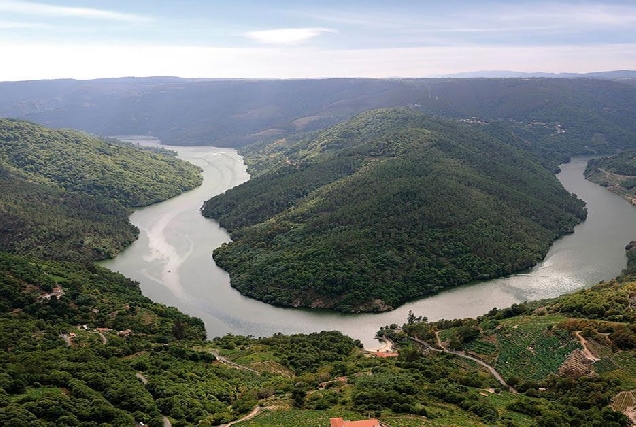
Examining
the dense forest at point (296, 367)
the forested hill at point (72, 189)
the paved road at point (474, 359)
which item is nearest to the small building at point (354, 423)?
the dense forest at point (296, 367)

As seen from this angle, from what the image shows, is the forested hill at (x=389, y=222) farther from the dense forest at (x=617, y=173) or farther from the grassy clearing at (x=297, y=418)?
the grassy clearing at (x=297, y=418)

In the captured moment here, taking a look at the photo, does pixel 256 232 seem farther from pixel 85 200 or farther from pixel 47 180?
pixel 47 180

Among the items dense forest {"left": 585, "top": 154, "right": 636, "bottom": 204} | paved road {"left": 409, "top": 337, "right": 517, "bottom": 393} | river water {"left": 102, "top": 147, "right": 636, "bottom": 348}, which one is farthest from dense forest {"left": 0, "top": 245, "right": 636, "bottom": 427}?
dense forest {"left": 585, "top": 154, "right": 636, "bottom": 204}

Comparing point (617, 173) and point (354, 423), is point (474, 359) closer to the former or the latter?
point (354, 423)

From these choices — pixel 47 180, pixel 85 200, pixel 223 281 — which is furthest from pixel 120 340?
pixel 47 180

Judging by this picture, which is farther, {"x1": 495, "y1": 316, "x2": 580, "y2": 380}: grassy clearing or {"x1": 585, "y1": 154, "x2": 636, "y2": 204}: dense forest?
{"x1": 585, "y1": 154, "x2": 636, "y2": 204}: dense forest

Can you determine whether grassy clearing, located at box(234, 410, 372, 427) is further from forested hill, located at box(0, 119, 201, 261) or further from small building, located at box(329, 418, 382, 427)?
forested hill, located at box(0, 119, 201, 261)
